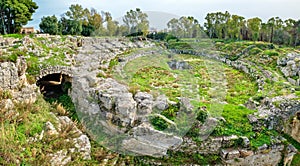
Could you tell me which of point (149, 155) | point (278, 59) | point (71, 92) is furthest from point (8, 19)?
point (278, 59)

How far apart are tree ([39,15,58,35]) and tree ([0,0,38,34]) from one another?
81.4 inches

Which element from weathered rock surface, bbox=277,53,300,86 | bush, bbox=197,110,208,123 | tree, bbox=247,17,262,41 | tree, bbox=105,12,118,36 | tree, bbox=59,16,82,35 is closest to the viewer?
bush, bbox=197,110,208,123

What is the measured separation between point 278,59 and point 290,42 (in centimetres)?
1732

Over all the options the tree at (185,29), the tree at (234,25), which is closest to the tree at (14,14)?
the tree at (185,29)

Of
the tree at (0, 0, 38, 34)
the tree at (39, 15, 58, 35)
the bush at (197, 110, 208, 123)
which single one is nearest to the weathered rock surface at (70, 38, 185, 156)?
the bush at (197, 110, 208, 123)

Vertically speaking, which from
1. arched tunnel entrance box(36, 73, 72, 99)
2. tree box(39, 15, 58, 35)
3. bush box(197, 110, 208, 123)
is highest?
tree box(39, 15, 58, 35)

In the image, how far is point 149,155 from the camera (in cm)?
955

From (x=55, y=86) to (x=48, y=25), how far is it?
1901cm

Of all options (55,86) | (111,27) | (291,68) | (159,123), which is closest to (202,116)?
(159,123)

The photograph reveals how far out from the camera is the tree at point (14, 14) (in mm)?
25506

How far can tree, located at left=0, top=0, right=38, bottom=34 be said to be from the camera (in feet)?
83.7

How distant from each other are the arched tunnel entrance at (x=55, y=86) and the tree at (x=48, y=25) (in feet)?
56.9

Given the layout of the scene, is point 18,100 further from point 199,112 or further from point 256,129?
point 256,129

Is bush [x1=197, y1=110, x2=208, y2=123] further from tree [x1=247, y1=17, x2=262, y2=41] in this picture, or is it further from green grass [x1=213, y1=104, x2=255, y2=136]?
tree [x1=247, y1=17, x2=262, y2=41]
